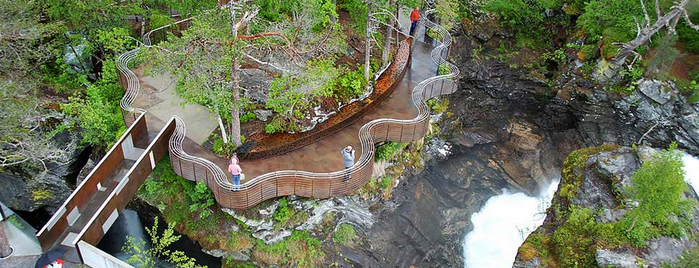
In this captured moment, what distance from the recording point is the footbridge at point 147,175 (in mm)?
15930

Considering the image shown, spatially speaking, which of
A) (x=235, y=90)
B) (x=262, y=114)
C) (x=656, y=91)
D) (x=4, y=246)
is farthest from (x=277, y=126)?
(x=656, y=91)

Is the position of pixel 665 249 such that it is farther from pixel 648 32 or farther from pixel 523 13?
pixel 523 13

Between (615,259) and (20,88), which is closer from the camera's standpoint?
(615,259)

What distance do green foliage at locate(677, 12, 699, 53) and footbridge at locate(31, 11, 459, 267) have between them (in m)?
16.3

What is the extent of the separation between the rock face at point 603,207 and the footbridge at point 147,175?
6369 mm

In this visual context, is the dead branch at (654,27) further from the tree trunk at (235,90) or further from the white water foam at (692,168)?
the tree trunk at (235,90)

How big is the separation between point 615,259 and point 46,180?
2264cm

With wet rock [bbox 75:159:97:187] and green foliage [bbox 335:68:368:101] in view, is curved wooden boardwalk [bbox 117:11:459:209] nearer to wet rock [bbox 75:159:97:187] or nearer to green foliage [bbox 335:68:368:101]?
green foliage [bbox 335:68:368:101]

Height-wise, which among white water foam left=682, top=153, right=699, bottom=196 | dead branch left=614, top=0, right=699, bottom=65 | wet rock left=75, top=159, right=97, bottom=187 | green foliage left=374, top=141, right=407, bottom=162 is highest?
dead branch left=614, top=0, right=699, bottom=65

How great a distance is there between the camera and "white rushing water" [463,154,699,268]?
2386 centimetres

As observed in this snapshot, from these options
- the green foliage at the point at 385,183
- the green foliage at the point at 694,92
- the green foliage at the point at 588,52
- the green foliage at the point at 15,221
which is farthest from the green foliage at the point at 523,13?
the green foliage at the point at 15,221

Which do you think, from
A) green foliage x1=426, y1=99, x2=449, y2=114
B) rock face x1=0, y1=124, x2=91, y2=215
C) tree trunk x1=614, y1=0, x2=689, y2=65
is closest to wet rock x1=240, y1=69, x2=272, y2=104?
rock face x1=0, y1=124, x2=91, y2=215

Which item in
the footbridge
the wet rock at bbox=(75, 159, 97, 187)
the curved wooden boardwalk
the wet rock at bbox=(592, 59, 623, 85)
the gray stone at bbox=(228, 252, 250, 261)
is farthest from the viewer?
the wet rock at bbox=(592, 59, 623, 85)

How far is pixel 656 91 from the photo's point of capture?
25828mm
